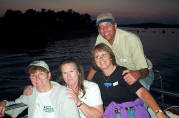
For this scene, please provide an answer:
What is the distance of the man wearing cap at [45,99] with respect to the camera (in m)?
2.82

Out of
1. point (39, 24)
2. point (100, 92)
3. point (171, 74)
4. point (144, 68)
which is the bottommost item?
point (171, 74)

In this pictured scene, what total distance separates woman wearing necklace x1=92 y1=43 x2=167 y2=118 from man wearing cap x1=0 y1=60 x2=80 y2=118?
0.76m

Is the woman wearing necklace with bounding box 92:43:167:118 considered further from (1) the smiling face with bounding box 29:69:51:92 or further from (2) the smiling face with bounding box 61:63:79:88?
(1) the smiling face with bounding box 29:69:51:92

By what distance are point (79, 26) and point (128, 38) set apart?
128m

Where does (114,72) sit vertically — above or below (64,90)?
above

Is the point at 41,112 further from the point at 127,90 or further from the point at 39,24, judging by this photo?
the point at 39,24

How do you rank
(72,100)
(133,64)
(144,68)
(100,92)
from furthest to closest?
(133,64) < (144,68) < (100,92) < (72,100)

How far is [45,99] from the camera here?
301cm

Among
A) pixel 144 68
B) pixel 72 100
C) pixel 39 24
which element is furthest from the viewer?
pixel 39 24

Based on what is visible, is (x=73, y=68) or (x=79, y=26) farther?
(x=79, y=26)

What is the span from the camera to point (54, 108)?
2.92 metres

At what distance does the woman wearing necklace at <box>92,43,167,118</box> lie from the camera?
288cm

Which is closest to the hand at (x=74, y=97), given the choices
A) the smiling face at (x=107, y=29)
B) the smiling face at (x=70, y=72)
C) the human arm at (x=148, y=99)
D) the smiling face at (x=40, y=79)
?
the smiling face at (x=70, y=72)

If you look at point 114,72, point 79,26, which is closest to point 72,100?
point 114,72
